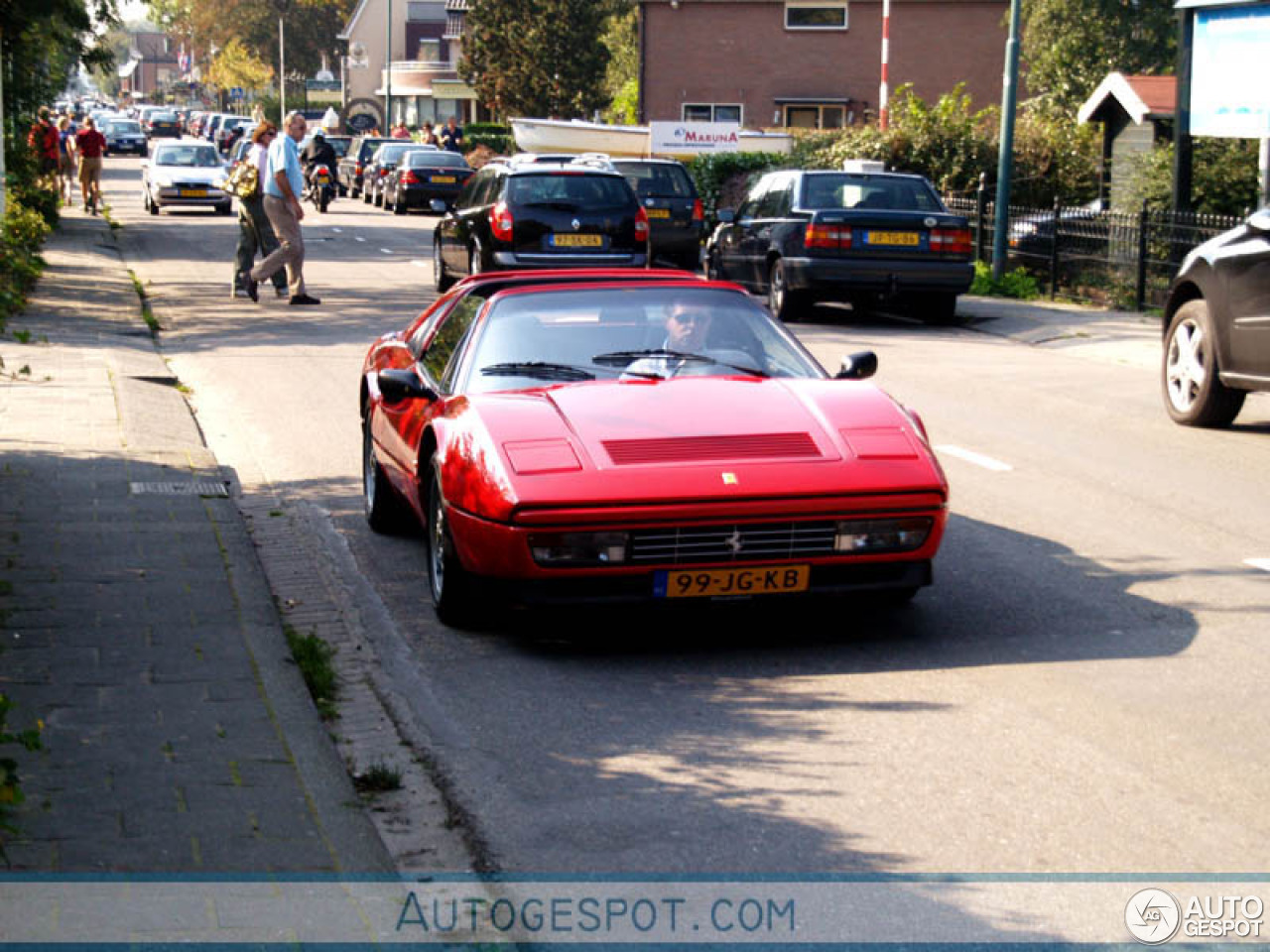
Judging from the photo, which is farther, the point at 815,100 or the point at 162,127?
the point at 162,127

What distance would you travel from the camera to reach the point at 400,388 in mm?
8062

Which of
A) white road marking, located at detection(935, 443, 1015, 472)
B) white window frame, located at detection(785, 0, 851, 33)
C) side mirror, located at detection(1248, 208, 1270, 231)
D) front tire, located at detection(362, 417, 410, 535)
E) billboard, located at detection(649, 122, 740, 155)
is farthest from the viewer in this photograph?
white window frame, located at detection(785, 0, 851, 33)

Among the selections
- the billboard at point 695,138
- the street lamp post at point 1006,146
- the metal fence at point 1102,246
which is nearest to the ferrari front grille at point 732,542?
the metal fence at point 1102,246

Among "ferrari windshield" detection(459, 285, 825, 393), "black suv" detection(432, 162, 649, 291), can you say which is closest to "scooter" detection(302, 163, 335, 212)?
"black suv" detection(432, 162, 649, 291)

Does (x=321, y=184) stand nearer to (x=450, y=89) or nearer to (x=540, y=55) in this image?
(x=540, y=55)

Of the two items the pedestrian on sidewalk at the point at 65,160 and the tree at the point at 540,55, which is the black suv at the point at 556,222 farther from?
the tree at the point at 540,55

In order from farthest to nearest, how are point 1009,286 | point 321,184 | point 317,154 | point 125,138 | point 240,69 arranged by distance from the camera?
point 240,69 → point 125,138 → point 321,184 → point 317,154 → point 1009,286

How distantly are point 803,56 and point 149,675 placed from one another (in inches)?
2047

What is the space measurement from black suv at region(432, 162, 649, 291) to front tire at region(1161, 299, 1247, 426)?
9039 millimetres

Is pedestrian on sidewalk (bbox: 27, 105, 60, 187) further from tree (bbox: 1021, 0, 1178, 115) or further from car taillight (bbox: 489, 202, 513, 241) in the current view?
tree (bbox: 1021, 0, 1178, 115)

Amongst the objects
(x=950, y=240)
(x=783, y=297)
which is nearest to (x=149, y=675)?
(x=783, y=297)

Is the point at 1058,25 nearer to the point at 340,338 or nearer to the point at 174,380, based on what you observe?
the point at 340,338

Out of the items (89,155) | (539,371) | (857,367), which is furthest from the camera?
(89,155)

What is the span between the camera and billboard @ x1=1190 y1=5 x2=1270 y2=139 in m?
20.8
